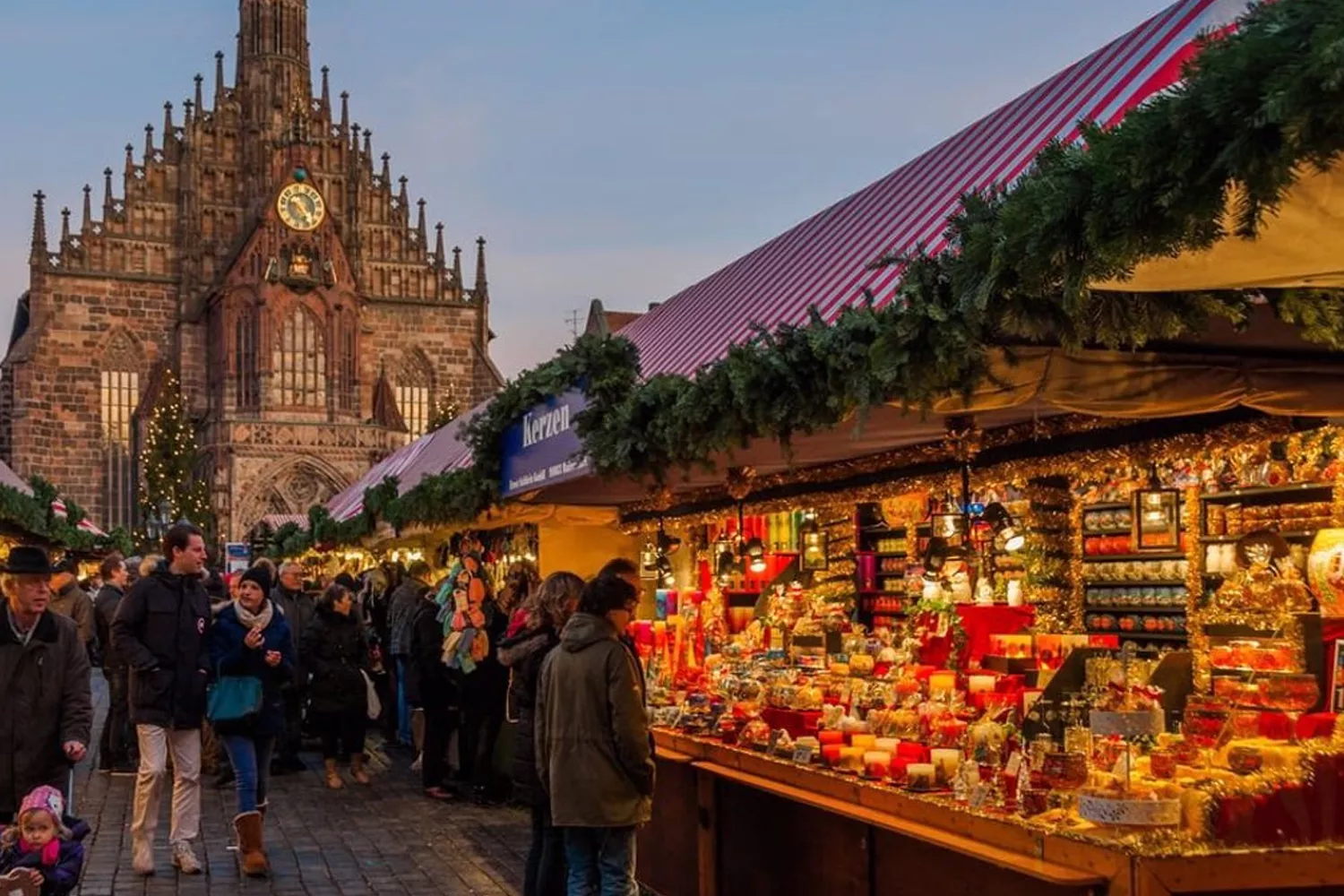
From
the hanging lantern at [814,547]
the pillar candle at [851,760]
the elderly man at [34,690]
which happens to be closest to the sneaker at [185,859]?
the elderly man at [34,690]

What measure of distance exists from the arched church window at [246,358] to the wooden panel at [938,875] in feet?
136

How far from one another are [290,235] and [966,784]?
42545 millimetres

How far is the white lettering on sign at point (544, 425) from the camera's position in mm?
8625

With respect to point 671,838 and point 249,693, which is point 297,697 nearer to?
point 249,693

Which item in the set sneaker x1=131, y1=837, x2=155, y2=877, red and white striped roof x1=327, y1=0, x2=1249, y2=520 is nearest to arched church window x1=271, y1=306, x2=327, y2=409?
red and white striped roof x1=327, y1=0, x2=1249, y2=520

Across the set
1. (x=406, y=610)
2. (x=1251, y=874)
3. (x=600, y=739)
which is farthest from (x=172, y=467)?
(x=1251, y=874)

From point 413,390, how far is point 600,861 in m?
43.4

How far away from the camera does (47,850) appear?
507 cm

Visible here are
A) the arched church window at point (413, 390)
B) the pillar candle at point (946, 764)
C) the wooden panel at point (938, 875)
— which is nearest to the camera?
the wooden panel at point (938, 875)

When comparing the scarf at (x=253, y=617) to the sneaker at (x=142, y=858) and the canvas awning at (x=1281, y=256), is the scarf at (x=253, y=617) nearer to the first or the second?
the sneaker at (x=142, y=858)

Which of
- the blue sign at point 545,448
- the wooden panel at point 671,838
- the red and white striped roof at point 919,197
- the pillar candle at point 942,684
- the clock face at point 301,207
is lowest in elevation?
the wooden panel at point 671,838

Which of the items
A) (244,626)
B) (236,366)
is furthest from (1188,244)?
(236,366)

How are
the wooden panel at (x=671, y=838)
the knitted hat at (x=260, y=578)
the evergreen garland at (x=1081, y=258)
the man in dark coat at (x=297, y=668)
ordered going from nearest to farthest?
the evergreen garland at (x=1081, y=258)
the wooden panel at (x=671, y=838)
the knitted hat at (x=260, y=578)
the man in dark coat at (x=297, y=668)

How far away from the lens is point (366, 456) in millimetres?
46156
